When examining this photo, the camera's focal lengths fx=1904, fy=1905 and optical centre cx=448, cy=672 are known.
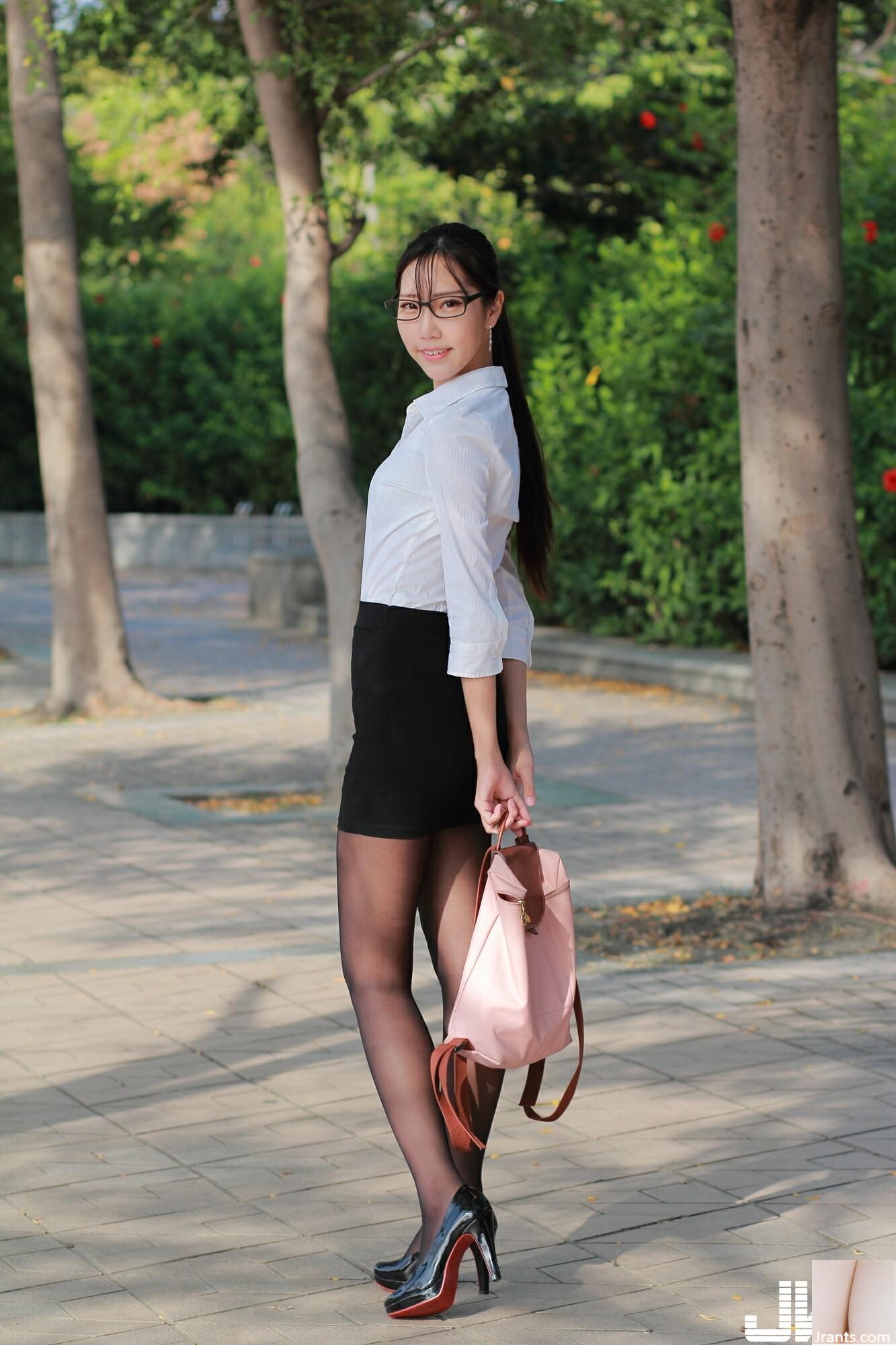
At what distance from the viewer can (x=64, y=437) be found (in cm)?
1267

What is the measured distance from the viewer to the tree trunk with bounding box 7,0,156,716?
12.6 m

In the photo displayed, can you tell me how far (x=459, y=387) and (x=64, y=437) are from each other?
31.1 feet

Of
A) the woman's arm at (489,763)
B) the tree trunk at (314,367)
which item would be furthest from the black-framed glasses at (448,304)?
the tree trunk at (314,367)

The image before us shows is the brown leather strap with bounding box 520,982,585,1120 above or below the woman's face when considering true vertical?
below

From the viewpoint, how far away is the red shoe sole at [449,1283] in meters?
3.48

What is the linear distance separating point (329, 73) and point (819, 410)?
3867 millimetres

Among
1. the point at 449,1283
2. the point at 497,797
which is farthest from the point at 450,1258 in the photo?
the point at 497,797

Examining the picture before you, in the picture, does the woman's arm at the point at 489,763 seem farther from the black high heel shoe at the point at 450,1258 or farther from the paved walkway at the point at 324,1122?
the paved walkway at the point at 324,1122

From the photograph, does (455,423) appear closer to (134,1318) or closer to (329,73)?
(134,1318)

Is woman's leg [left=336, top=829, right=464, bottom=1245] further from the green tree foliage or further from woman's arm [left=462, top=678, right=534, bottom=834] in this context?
the green tree foliage

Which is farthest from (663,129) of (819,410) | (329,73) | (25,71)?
(819,410)

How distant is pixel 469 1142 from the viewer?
360 cm

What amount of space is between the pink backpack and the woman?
0.07 metres

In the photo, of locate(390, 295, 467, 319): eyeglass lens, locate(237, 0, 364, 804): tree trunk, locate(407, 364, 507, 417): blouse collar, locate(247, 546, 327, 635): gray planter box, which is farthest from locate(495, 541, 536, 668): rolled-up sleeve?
locate(247, 546, 327, 635): gray planter box
